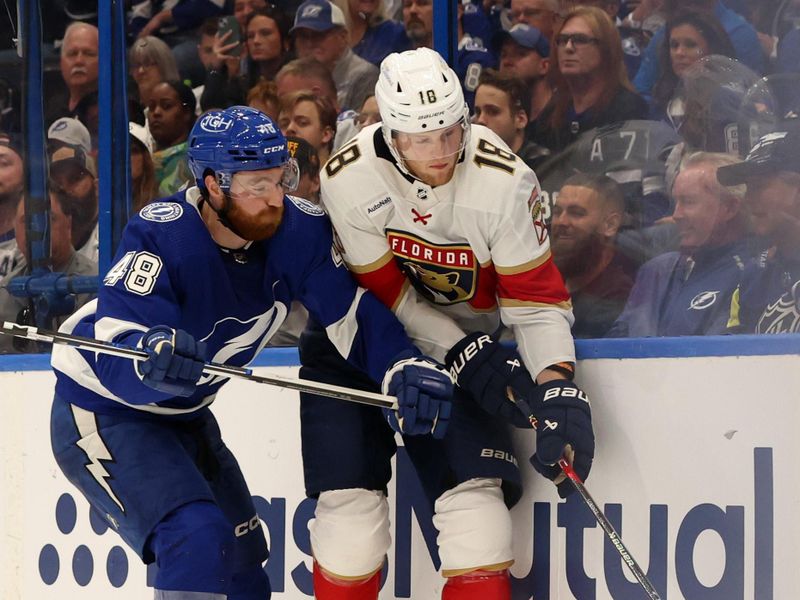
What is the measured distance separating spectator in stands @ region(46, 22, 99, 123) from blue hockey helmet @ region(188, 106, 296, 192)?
1.50 metres

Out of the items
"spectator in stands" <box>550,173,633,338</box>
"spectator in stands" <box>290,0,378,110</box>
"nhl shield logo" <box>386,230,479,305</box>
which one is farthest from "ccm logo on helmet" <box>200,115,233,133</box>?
"spectator in stands" <box>290,0,378,110</box>

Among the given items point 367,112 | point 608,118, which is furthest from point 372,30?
point 608,118

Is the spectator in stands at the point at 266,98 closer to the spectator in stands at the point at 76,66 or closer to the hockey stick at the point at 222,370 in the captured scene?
the spectator in stands at the point at 76,66

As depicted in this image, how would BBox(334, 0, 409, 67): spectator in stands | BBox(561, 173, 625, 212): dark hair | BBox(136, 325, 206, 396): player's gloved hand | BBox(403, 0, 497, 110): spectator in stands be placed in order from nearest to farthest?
1. BBox(136, 325, 206, 396): player's gloved hand
2. BBox(561, 173, 625, 212): dark hair
3. BBox(403, 0, 497, 110): spectator in stands
4. BBox(334, 0, 409, 67): spectator in stands

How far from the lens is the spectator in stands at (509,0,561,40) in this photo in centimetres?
332

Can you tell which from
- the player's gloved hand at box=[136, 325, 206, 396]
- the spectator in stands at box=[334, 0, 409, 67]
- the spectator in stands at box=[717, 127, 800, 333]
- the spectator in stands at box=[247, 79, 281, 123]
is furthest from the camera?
the spectator in stands at box=[247, 79, 281, 123]

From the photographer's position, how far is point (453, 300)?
8.87 feet

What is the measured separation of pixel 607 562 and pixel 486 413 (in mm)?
375

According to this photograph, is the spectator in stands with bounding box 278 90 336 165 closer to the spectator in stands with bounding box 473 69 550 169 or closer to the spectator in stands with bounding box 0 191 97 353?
the spectator in stands with bounding box 473 69 550 169

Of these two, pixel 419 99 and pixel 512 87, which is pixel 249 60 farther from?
pixel 419 99

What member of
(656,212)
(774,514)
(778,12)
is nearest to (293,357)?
(656,212)

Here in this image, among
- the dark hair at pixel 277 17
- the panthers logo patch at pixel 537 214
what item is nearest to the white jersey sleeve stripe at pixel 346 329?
the panthers logo patch at pixel 537 214

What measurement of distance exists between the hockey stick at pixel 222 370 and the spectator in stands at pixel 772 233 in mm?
883

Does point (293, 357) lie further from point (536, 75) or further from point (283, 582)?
point (536, 75)
